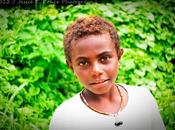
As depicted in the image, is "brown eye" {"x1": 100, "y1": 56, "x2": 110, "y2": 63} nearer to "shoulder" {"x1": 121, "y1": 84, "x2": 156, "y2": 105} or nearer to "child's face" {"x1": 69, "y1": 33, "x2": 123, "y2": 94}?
"child's face" {"x1": 69, "y1": 33, "x2": 123, "y2": 94}

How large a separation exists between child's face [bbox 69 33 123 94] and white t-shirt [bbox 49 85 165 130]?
0.09 meters

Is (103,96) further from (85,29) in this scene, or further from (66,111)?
(85,29)

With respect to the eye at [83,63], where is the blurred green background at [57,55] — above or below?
below

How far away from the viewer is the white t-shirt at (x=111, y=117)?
160 cm

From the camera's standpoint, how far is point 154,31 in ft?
7.40

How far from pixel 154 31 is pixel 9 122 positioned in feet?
2.88

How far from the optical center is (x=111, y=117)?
63.7 inches

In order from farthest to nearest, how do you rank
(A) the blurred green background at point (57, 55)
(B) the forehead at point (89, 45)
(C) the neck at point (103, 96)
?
1. (A) the blurred green background at point (57, 55)
2. (C) the neck at point (103, 96)
3. (B) the forehead at point (89, 45)

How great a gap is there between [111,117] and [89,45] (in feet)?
0.96

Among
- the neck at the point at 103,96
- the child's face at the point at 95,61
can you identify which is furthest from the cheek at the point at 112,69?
the neck at the point at 103,96

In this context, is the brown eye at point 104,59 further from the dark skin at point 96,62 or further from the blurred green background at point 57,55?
the blurred green background at point 57,55

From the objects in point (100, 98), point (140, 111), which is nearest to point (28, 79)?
point (100, 98)

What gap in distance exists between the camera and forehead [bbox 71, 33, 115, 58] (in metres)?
1.52

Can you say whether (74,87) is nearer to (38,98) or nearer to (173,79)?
(38,98)
